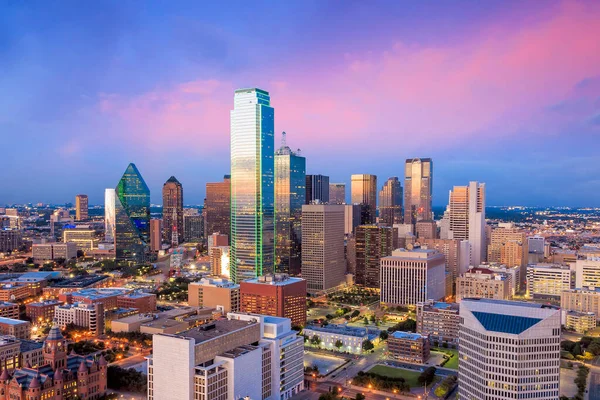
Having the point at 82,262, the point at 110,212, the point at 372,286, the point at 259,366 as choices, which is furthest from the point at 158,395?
the point at 110,212

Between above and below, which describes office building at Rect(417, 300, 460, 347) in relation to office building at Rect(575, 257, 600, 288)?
below

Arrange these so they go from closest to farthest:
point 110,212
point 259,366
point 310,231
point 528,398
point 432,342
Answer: point 528,398
point 259,366
point 432,342
point 310,231
point 110,212

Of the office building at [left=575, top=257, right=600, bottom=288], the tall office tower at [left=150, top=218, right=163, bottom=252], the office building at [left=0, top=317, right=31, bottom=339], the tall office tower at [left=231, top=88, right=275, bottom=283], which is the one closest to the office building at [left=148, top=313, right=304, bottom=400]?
the office building at [left=0, top=317, right=31, bottom=339]

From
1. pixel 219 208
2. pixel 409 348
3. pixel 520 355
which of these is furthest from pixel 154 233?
pixel 520 355

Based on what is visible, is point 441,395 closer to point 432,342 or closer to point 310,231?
point 432,342

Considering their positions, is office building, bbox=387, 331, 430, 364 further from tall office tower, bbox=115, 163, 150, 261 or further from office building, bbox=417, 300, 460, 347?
tall office tower, bbox=115, 163, 150, 261

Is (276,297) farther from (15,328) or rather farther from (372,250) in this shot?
(372,250)
